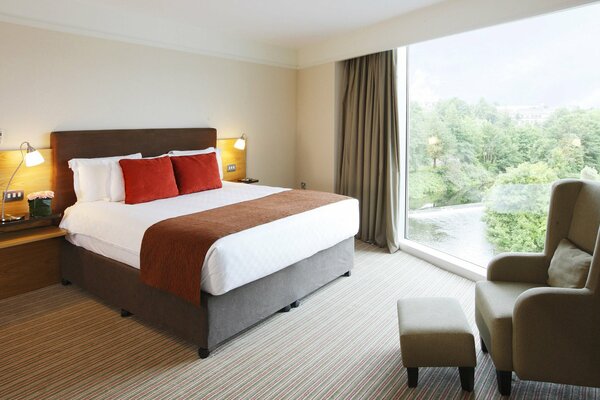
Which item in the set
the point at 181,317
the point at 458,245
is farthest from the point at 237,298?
the point at 458,245

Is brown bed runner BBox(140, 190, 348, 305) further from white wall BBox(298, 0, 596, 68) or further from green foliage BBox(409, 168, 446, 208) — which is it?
white wall BBox(298, 0, 596, 68)

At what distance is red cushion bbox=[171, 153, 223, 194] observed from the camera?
4.04 m

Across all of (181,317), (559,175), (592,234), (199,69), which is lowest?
(181,317)

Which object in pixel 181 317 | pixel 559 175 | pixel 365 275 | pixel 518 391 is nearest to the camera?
pixel 518 391

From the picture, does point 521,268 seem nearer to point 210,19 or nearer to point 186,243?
point 186,243

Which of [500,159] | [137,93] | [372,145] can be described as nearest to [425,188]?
[372,145]

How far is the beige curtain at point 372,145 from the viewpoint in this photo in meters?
4.69

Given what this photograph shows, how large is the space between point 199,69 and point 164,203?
1967 millimetres

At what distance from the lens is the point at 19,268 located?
11.2 feet

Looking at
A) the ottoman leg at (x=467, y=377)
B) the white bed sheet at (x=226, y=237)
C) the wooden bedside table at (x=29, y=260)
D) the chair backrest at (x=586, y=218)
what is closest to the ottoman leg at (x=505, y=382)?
the ottoman leg at (x=467, y=377)

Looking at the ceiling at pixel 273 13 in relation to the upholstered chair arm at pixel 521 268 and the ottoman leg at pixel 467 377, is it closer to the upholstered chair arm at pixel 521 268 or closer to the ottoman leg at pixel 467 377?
the upholstered chair arm at pixel 521 268

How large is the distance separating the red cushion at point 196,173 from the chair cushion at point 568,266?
309 centimetres

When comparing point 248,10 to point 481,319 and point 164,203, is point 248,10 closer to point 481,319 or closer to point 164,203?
point 164,203

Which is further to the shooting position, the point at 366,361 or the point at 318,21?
the point at 318,21
